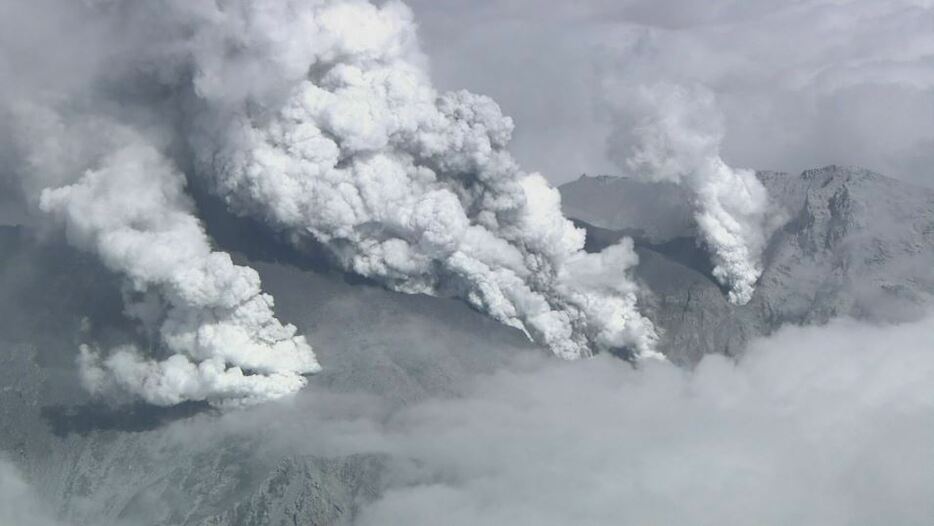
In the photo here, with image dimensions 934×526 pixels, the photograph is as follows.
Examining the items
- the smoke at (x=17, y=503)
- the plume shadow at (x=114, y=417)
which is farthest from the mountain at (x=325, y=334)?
the smoke at (x=17, y=503)

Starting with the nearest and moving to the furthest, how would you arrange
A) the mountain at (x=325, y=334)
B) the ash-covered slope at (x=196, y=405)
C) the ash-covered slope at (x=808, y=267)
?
the ash-covered slope at (x=196, y=405), the mountain at (x=325, y=334), the ash-covered slope at (x=808, y=267)

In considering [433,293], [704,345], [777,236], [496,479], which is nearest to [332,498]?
[496,479]

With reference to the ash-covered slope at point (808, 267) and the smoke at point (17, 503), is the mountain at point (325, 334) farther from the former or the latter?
the smoke at point (17, 503)

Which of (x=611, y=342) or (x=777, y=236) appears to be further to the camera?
(x=777, y=236)

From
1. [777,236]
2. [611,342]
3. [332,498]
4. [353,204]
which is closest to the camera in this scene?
[332,498]

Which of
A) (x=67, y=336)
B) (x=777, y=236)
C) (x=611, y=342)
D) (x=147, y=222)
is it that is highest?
(x=777, y=236)

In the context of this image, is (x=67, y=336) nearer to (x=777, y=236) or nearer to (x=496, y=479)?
(x=496, y=479)
